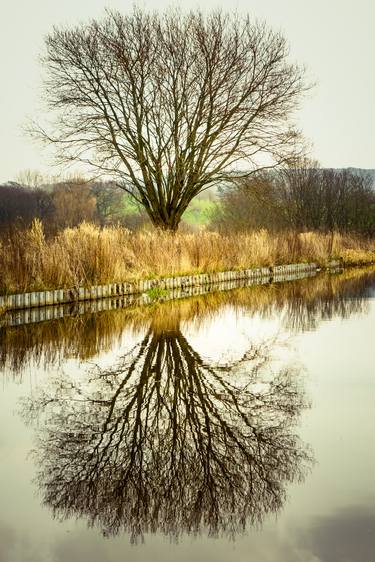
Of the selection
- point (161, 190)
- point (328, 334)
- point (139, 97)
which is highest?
point (139, 97)

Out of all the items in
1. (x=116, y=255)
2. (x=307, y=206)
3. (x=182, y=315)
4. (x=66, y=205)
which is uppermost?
(x=66, y=205)

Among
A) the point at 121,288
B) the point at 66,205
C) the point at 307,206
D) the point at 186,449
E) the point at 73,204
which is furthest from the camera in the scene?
the point at 66,205

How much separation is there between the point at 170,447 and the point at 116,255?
14014mm

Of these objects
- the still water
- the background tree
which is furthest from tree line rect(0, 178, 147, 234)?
the still water

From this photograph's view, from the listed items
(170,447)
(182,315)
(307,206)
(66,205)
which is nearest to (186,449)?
(170,447)

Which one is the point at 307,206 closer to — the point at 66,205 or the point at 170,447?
the point at 66,205

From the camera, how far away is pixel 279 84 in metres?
27.8

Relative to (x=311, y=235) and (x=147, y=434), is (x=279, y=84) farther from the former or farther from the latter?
(x=147, y=434)

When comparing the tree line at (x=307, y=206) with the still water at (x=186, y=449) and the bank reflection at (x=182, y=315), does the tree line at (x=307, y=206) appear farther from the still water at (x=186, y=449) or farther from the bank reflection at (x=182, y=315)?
the still water at (x=186, y=449)

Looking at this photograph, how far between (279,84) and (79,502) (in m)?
24.2

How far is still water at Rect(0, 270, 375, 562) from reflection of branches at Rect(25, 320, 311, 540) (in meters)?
0.01

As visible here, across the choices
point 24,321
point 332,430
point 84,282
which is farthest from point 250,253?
point 332,430

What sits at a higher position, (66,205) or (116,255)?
(66,205)

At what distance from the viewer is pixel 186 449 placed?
20.0 feet
